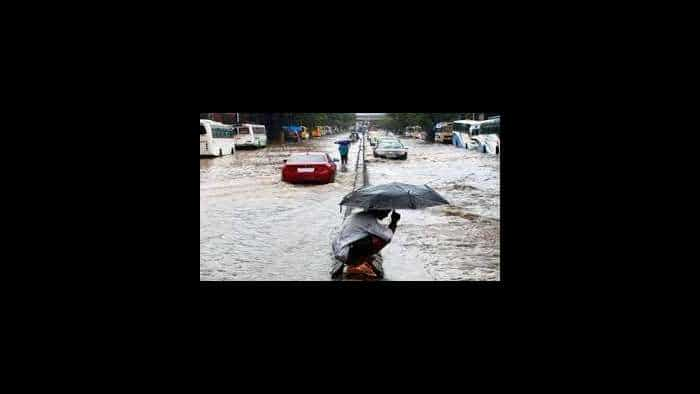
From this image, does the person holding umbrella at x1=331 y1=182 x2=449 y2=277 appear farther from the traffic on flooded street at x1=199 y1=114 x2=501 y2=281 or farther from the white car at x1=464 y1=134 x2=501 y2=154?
the white car at x1=464 y1=134 x2=501 y2=154

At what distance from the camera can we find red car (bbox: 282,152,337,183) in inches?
439

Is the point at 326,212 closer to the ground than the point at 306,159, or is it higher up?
closer to the ground

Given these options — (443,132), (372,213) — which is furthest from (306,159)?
(443,132)

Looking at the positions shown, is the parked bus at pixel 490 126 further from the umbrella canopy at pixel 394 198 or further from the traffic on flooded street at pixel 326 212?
the umbrella canopy at pixel 394 198

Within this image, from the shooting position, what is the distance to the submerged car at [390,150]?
1805 centimetres

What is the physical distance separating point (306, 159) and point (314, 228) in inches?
157

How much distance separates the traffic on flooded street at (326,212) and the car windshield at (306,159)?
21mm

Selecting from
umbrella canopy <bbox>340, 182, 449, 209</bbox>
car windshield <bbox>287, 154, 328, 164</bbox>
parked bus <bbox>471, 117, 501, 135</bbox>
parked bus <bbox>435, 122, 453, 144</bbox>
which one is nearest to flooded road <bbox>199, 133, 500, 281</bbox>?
car windshield <bbox>287, 154, 328, 164</bbox>

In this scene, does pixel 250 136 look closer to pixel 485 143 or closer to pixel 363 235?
pixel 485 143

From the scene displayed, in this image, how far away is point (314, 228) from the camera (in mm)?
7484

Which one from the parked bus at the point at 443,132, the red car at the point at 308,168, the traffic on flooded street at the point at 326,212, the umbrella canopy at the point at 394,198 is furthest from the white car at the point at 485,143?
the umbrella canopy at the point at 394,198
